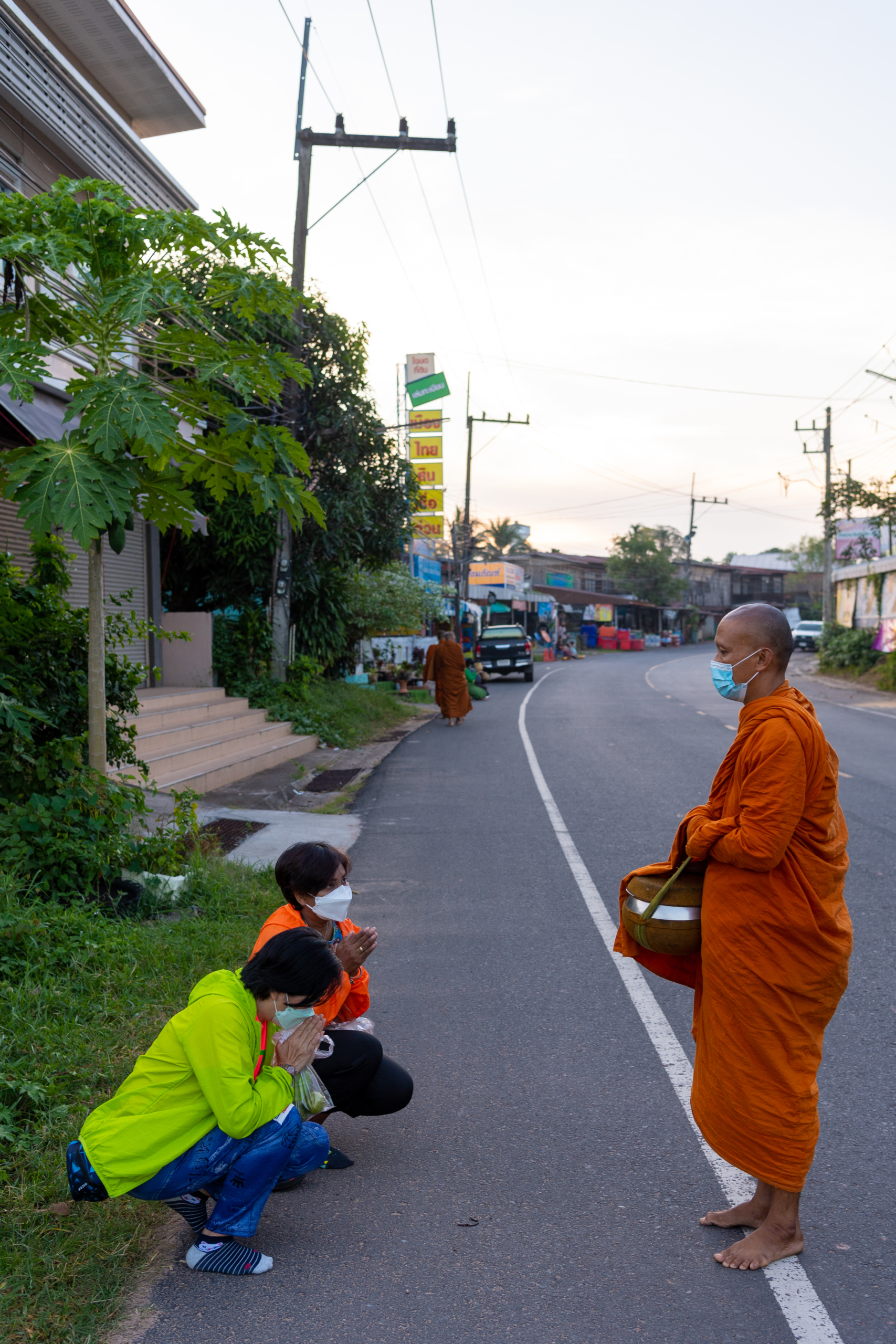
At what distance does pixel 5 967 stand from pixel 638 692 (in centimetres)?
2260

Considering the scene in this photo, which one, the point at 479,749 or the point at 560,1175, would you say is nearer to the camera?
the point at 560,1175

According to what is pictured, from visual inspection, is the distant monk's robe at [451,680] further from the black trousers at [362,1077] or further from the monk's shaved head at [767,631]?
the monk's shaved head at [767,631]

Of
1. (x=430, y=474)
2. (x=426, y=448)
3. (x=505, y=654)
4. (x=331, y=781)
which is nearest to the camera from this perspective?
(x=331, y=781)

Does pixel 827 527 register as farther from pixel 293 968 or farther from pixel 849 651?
pixel 293 968

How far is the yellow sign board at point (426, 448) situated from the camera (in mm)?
31688

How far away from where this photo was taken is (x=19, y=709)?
5137mm

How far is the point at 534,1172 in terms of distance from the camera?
3.38 metres

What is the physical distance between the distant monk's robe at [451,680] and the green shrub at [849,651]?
1715cm

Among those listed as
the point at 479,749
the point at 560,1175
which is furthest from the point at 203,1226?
the point at 479,749

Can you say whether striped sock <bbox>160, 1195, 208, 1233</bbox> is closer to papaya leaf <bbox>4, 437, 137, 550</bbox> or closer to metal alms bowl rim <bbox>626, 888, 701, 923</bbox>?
metal alms bowl rim <bbox>626, 888, 701, 923</bbox>

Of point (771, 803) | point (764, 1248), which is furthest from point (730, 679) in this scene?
point (764, 1248)

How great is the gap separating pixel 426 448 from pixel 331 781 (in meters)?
21.7

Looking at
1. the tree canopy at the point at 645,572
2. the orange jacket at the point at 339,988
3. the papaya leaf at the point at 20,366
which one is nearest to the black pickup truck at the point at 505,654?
the papaya leaf at the point at 20,366

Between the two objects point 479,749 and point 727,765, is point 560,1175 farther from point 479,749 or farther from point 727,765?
point 479,749
